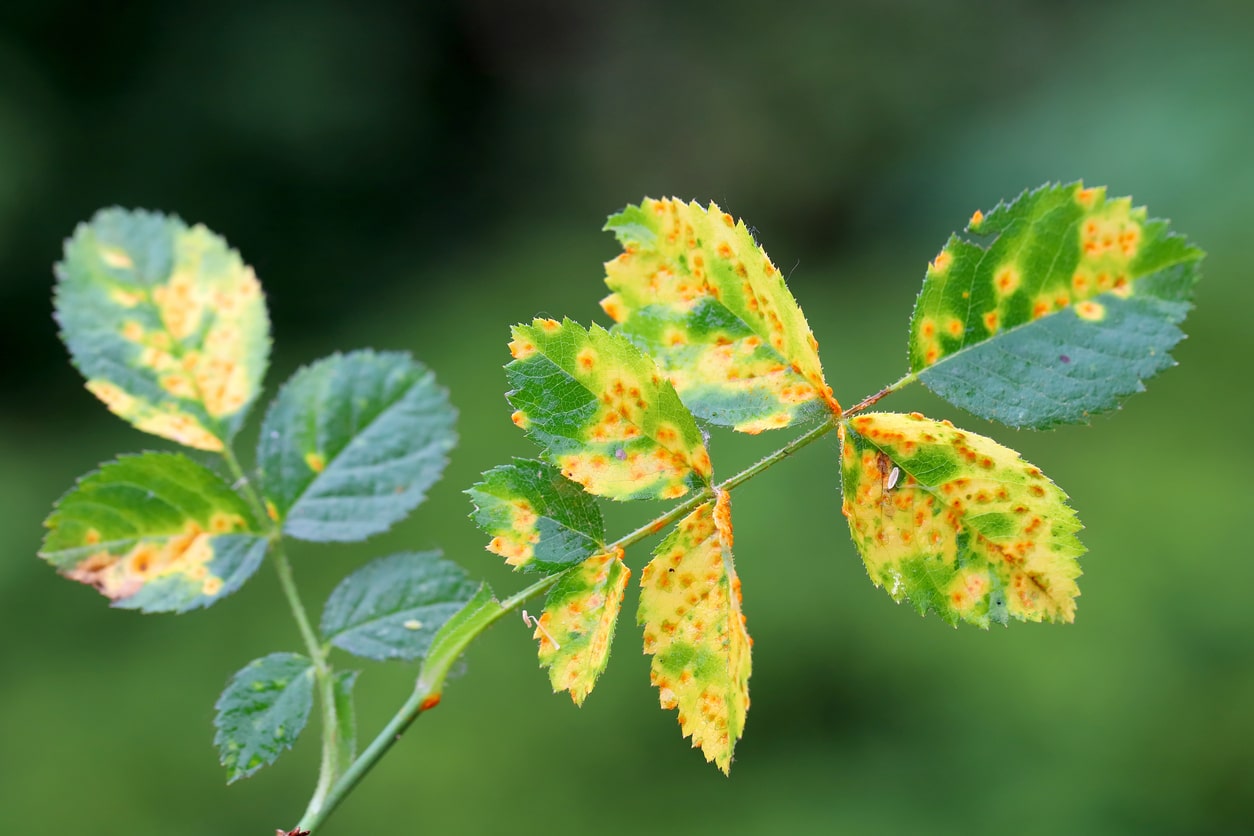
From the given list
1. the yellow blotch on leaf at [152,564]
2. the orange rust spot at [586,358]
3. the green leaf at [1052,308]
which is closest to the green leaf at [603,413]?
the orange rust spot at [586,358]

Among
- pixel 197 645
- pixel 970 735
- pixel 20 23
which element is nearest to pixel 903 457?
pixel 970 735

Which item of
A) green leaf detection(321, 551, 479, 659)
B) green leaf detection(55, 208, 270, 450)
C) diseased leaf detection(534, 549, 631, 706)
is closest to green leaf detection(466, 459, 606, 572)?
diseased leaf detection(534, 549, 631, 706)

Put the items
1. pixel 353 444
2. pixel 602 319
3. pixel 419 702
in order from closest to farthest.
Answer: pixel 419 702, pixel 353 444, pixel 602 319

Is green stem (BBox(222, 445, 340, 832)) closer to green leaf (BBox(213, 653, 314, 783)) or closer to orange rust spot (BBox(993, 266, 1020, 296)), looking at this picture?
green leaf (BBox(213, 653, 314, 783))

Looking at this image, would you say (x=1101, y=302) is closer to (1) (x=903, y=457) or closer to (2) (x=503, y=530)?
(1) (x=903, y=457)

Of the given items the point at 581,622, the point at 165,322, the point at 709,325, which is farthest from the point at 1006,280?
the point at 165,322

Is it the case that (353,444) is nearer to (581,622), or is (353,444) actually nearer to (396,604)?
(396,604)
